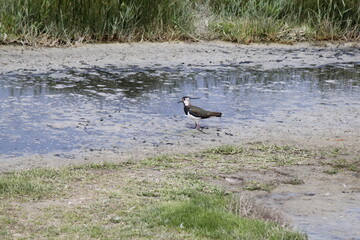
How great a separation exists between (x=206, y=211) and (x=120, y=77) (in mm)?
6533

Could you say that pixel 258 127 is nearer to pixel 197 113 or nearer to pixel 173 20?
pixel 197 113

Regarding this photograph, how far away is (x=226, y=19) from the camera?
16.6 meters

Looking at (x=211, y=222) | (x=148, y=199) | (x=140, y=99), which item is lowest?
(x=140, y=99)

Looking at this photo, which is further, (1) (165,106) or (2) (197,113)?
(1) (165,106)

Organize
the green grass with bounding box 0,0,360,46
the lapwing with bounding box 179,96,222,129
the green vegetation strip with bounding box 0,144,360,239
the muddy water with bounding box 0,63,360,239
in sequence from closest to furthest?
the green vegetation strip with bounding box 0,144,360,239 → the muddy water with bounding box 0,63,360,239 → the lapwing with bounding box 179,96,222,129 → the green grass with bounding box 0,0,360,46

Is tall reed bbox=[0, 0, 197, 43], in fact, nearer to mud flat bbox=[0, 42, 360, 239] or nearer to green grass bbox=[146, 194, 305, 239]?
mud flat bbox=[0, 42, 360, 239]

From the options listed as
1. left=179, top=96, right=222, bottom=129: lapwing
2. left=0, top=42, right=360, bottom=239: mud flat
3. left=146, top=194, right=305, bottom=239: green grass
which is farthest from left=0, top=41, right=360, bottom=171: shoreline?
left=146, top=194, right=305, bottom=239: green grass

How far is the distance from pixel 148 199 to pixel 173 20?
9117mm

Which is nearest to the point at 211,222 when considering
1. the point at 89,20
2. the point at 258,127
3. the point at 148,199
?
the point at 148,199

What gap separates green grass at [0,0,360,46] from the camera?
14.5 m

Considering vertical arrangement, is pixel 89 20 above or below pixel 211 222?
below

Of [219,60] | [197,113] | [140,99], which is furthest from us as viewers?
[219,60]

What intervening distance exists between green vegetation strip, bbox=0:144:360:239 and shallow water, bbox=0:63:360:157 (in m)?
1.05

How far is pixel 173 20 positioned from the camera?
1554 centimetres
